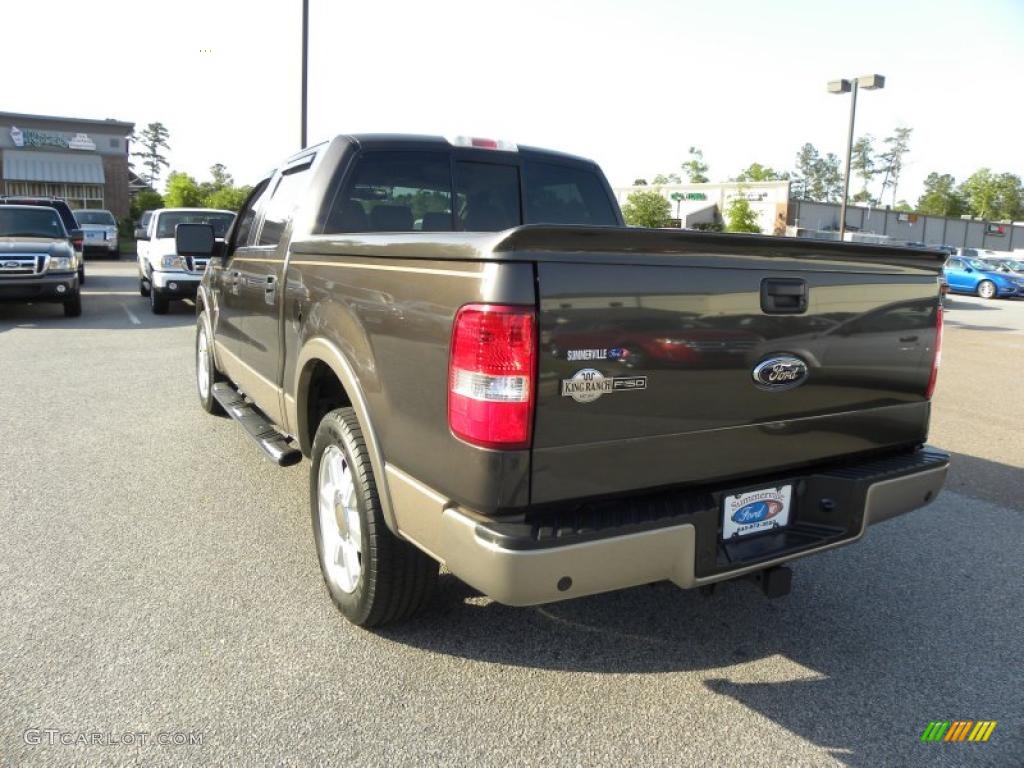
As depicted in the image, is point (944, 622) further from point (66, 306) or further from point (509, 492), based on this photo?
point (66, 306)

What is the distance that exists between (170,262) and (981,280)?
25.7 meters

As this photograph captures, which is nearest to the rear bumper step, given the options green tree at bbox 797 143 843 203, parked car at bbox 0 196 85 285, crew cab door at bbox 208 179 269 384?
crew cab door at bbox 208 179 269 384

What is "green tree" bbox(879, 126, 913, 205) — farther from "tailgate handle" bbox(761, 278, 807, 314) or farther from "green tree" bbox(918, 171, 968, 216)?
"tailgate handle" bbox(761, 278, 807, 314)

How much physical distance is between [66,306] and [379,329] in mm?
12481

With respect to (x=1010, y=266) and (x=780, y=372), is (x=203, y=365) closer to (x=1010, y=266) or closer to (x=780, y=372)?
(x=780, y=372)

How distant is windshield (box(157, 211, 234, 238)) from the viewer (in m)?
14.4

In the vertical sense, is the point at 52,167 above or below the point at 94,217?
above

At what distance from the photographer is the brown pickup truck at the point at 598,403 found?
2268 millimetres

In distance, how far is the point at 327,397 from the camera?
3.75 meters

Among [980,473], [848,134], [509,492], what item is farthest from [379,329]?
[848,134]

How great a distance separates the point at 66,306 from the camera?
1304cm

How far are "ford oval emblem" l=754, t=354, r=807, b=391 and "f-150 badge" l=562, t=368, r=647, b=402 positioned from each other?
525 millimetres

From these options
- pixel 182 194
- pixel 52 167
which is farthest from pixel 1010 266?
pixel 52 167

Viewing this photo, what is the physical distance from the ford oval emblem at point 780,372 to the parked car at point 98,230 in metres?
31.8
